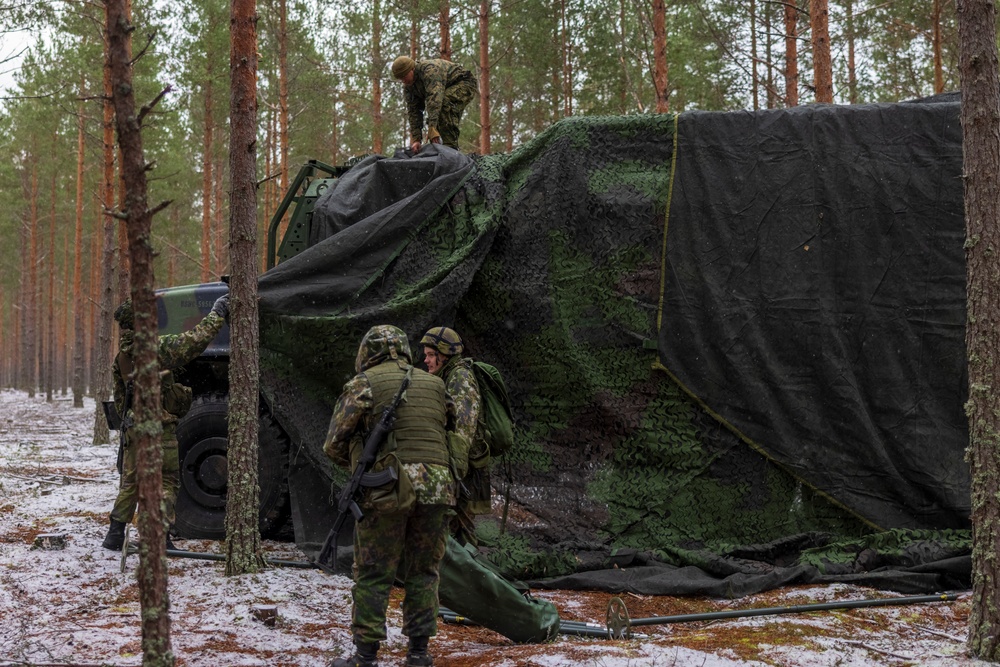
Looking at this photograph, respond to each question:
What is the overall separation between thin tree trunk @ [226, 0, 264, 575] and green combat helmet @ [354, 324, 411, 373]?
1.56 metres

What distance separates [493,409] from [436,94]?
3421 mm

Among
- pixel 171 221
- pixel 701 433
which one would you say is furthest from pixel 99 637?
pixel 171 221

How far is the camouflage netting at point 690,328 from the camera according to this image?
5.84 m

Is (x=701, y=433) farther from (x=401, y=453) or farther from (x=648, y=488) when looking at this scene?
(x=401, y=453)

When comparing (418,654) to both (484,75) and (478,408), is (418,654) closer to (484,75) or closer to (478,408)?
(478,408)

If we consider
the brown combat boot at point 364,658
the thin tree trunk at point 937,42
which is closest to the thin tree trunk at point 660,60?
the thin tree trunk at point 937,42

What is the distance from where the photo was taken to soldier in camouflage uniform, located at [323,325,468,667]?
3.87 meters

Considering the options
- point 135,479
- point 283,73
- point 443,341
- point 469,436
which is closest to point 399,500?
point 469,436

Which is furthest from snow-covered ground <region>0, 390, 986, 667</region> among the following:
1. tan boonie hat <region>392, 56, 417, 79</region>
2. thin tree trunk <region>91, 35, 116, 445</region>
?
thin tree trunk <region>91, 35, 116, 445</region>

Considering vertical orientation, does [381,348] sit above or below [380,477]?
above

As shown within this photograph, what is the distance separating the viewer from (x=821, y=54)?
29.4ft

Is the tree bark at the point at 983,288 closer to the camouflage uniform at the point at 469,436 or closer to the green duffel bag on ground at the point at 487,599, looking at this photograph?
the green duffel bag on ground at the point at 487,599

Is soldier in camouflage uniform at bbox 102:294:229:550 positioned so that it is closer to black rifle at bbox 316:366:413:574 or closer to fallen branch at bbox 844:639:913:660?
black rifle at bbox 316:366:413:574

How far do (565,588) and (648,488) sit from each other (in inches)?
34.8
